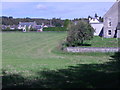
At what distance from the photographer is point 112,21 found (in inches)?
2345

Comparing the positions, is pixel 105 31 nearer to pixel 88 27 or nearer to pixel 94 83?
pixel 88 27

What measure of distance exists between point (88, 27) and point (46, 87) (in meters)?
35.4

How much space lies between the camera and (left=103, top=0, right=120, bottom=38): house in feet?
192

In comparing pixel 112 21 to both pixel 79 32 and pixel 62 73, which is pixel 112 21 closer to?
pixel 79 32

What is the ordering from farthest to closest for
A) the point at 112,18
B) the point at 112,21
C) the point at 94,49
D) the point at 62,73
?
1. the point at 112,21
2. the point at 112,18
3. the point at 94,49
4. the point at 62,73

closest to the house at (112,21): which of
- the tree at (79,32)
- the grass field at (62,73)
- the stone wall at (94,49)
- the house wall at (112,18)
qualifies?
the house wall at (112,18)

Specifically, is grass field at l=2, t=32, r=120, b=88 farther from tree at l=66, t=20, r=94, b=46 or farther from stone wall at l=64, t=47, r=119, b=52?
tree at l=66, t=20, r=94, b=46

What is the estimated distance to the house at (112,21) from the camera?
192 feet

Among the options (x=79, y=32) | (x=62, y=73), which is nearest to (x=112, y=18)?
(x=79, y=32)

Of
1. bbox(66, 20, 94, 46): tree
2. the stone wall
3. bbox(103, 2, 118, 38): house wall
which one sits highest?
bbox(103, 2, 118, 38): house wall

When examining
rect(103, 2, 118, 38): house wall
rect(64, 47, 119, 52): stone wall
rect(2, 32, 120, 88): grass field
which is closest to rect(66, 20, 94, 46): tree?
rect(64, 47, 119, 52): stone wall

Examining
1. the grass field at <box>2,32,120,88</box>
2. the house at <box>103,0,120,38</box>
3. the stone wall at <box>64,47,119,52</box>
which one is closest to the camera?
the grass field at <box>2,32,120,88</box>

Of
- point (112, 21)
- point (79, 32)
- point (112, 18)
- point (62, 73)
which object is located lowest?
point (62, 73)

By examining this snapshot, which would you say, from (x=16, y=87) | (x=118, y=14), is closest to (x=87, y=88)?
(x=16, y=87)
